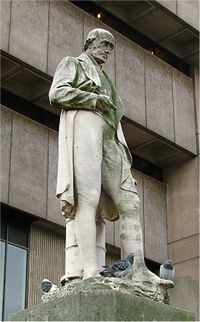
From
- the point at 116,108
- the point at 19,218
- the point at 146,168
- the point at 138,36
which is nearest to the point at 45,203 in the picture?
the point at 19,218

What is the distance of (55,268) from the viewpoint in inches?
999

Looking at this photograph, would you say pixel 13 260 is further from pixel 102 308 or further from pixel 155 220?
pixel 102 308

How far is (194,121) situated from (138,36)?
399 cm

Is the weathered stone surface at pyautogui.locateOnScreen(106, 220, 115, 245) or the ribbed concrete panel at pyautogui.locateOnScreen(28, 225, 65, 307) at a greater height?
the weathered stone surface at pyautogui.locateOnScreen(106, 220, 115, 245)

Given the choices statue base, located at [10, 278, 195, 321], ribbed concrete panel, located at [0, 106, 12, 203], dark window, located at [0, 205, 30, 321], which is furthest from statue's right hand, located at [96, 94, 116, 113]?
dark window, located at [0, 205, 30, 321]

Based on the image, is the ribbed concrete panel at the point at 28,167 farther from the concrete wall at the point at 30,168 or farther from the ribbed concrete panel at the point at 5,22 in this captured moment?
the ribbed concrete panel at the point at 5,22

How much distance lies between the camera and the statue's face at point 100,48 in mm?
10445

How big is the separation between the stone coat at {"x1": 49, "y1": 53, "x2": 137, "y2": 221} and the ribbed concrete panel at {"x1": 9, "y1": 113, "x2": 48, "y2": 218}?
1478cm

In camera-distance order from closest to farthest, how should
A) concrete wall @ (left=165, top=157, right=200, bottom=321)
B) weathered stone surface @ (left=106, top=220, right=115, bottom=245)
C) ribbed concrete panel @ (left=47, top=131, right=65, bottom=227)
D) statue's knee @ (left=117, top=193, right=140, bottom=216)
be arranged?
statue's knee @ (left=117, top=193, right=140, bottom=216) < ribbed concrete panel @ (left=47, top=131, right=65, bottom=227) < weathered stone surface @ (left=106, top=220, right=115, bottom=245) < concrete wall @ (left=165, top=157, right=200, bottom=321)

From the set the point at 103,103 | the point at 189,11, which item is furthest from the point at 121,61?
the point at 103,103

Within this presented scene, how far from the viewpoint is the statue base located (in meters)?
8.29

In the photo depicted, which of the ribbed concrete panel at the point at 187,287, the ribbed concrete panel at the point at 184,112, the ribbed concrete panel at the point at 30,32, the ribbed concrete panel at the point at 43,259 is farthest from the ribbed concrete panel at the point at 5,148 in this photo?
the ribbed concrete panel at the point at 187,287

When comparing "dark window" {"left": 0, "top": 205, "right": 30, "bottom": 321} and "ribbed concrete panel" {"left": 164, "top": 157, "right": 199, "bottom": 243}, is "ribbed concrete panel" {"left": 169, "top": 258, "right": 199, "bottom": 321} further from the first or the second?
"dark window" {"left": 0, "top": 205, "right": 30, "bottom": 321}

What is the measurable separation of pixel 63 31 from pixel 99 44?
1735 centimetres
